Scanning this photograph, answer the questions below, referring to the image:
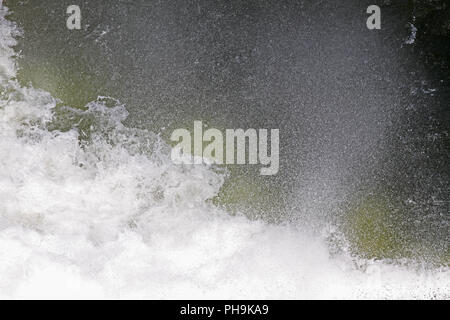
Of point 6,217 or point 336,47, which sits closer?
point 6,217

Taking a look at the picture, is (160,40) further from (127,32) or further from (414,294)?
(414,294)

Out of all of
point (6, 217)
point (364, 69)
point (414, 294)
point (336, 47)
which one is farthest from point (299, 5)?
point (6, 217)

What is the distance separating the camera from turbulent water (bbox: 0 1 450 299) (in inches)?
82.4

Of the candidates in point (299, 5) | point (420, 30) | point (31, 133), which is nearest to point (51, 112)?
point (31, 133)

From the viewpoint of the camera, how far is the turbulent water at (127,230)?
2.09 m

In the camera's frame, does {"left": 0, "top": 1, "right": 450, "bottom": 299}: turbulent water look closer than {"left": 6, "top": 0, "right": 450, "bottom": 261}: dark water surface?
Yes

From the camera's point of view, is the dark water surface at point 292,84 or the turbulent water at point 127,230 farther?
the dark water surface at point 292,84

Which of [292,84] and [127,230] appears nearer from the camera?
[127,230]

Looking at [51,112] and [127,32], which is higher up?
[127,32]

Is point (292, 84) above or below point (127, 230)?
above

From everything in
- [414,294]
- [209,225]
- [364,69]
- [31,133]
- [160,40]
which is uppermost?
[160,40]

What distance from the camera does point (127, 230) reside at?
2.17 meters
